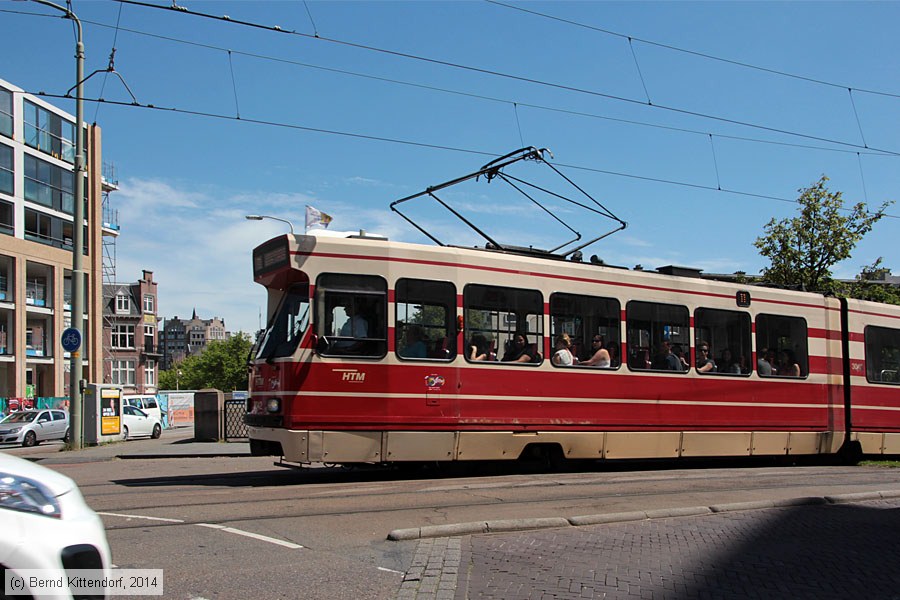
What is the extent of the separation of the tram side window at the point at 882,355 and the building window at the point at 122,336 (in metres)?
83.9

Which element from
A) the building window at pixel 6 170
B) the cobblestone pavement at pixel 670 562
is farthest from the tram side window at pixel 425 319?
the building window at pixel 6 170

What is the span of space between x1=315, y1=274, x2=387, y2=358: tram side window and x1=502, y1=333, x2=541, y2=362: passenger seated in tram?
6.81 feet

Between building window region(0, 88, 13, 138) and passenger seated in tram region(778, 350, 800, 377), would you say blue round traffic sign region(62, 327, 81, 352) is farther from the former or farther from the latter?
building window region(0, 88, 13, 138)

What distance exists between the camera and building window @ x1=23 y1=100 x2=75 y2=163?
47.0 metres

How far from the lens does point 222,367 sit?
A: 10094 centimetres

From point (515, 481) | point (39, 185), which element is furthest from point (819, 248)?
point (39, 185)

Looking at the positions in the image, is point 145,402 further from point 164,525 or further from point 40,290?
point 164,525

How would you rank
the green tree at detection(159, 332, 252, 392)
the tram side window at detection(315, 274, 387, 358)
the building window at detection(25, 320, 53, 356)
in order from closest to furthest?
the tram side window at detection(315, 274, 387, 358)
the building window at detection(25, 320, 53, 356)
the green tree at detection(159, 332, 252, 392)

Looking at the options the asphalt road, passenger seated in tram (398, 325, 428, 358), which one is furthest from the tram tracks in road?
passenger seated in tram (398, 325, 428, 358)

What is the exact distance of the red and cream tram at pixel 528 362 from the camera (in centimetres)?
1059

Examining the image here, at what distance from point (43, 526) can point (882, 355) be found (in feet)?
54.4

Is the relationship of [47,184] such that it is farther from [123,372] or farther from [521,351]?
[521,351]

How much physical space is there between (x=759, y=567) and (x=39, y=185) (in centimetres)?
5054

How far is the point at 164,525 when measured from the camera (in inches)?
295
